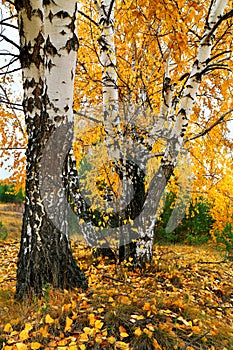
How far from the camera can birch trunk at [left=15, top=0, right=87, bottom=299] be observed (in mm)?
2709

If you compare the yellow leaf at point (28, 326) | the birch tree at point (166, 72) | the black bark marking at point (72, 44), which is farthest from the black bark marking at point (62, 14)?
the yellow leaf at point (28, 326)

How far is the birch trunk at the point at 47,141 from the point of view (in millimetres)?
2709

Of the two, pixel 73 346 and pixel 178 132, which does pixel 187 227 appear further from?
pixel 73 346

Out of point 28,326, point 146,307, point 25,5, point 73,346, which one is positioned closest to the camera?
point 73,346

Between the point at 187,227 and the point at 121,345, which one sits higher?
the point at 187,227

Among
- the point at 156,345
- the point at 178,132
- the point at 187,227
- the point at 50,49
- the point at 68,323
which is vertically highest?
the point at 50,49

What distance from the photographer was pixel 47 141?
2.84 meters

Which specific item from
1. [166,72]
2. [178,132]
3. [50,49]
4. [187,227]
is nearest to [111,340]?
[50,49]

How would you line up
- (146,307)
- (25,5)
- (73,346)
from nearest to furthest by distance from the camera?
(73,346)
(146,307)
(25,5)

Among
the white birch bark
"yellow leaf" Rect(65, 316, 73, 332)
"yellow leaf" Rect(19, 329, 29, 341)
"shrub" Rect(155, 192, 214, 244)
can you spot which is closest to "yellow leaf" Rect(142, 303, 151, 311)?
"yellow leaf" Rect(65, 316, 73, 332)

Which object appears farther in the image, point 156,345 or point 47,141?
point 47,141

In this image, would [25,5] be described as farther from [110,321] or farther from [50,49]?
[110,321]

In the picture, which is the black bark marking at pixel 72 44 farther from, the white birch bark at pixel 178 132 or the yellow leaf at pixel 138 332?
the yellow leaf at pixel 138 332

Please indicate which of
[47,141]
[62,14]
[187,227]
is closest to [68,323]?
[47,141]
